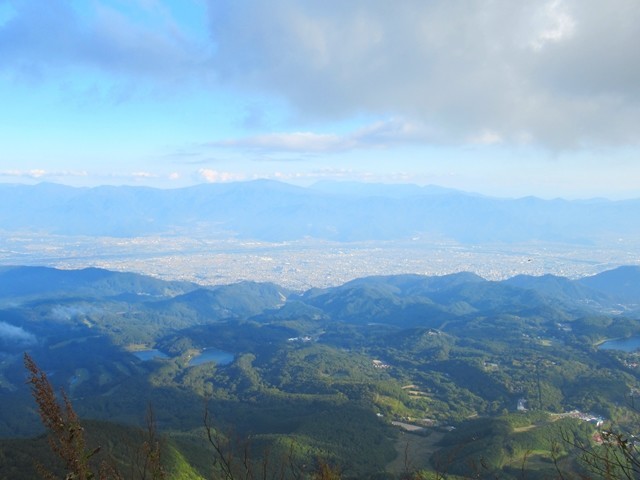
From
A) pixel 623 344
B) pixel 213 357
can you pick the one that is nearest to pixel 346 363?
pixel 213 357

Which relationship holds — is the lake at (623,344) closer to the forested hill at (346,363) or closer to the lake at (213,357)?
the forested hill at (346,363)

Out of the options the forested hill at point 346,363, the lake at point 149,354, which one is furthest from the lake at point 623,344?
the lake at point 149,354

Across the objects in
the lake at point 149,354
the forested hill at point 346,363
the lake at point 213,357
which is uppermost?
the forested hill at point 346,363

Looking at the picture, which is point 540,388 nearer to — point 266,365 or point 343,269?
point 266,365

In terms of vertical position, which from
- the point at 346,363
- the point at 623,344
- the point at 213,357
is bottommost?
the point at 213,357

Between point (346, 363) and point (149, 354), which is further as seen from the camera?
point (149, 354)

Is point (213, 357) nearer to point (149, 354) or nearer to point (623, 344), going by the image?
point (149, 354)
